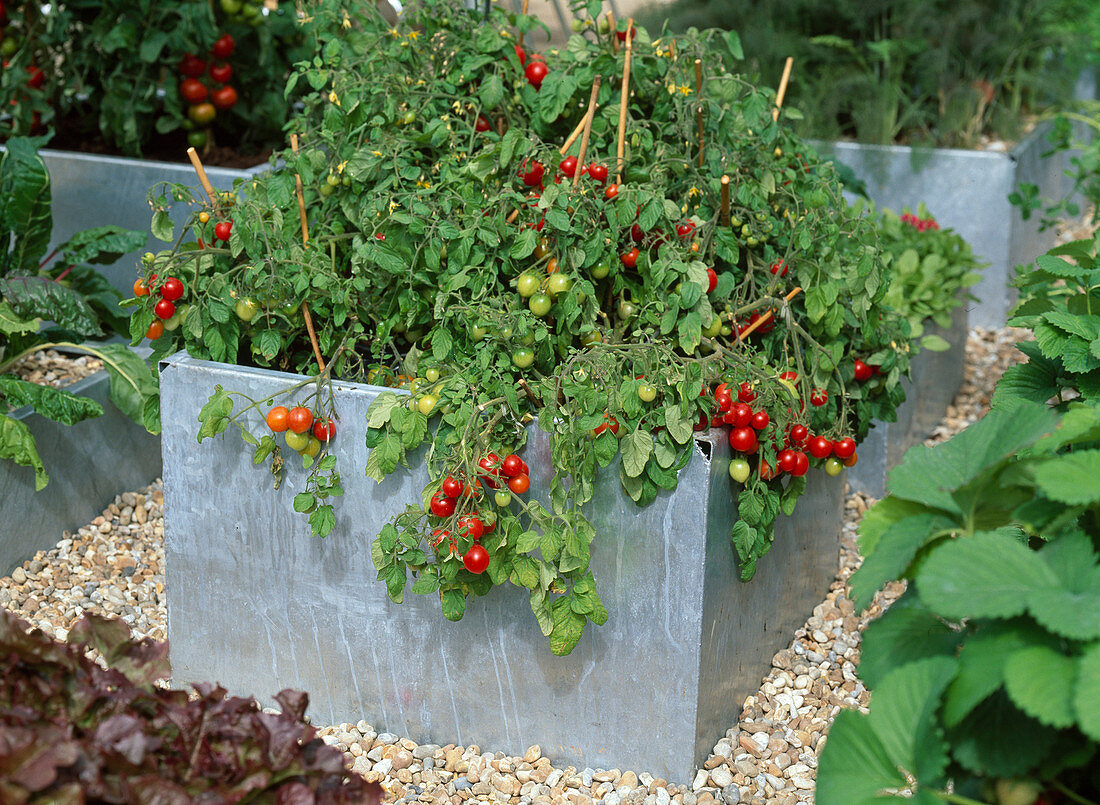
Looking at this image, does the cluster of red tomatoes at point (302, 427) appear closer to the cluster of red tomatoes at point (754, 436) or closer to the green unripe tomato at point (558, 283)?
the green unripe tomato at point (558, 283)

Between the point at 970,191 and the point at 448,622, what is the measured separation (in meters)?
2.85

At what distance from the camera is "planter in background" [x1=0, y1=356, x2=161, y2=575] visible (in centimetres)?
236

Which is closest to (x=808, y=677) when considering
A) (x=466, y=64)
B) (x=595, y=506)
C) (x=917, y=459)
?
(x=595, y=506)

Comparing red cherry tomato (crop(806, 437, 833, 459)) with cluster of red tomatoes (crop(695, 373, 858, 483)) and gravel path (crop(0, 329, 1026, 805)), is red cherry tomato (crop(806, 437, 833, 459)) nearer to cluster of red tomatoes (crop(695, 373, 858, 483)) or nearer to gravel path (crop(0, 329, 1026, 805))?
cluster of red tomatoes (crop(695, 373, 858, 483))

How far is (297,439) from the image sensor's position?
5.78ft

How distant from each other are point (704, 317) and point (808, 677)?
0.76 metres

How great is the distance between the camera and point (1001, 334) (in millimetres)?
3896

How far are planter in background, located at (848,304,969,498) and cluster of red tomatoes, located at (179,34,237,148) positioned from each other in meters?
2.28

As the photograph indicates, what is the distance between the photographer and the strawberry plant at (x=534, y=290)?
167cm

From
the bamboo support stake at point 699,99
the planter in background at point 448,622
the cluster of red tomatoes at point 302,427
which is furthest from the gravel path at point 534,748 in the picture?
the bamboo support stake at point 699,99

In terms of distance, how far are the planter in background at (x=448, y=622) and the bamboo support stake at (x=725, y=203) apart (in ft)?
1.60

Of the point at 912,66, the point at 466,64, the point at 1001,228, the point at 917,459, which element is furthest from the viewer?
the point at 912,66

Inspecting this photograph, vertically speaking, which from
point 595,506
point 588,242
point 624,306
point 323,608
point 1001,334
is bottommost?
point 1001,334

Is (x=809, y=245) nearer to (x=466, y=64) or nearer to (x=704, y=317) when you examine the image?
(x=704, y=317)
